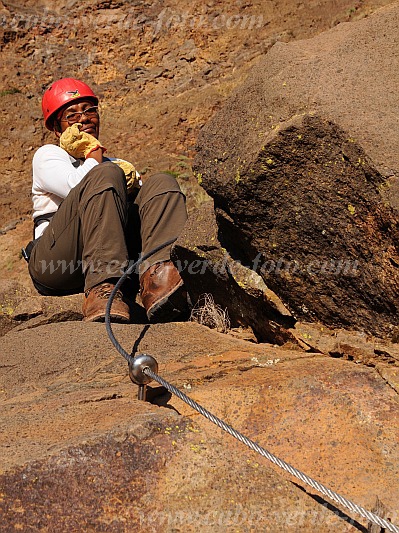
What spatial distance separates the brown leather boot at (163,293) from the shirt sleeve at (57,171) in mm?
1026

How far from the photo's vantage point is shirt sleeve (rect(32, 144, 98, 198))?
17.5ft

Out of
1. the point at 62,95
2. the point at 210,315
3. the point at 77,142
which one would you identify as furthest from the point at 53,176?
the point at 210,315

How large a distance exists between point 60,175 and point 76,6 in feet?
28.1

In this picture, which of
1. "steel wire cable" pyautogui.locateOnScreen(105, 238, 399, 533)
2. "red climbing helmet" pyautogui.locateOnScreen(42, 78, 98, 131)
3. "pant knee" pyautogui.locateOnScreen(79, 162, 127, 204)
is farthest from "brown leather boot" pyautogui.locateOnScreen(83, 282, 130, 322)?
"red climbing helmet" pyautogui.locateOnScreen(42, 78, 98, 131)

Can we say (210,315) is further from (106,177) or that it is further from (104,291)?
(106,177)

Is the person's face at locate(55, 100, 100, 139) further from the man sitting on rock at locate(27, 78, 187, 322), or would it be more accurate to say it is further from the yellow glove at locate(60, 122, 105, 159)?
the yellow glove at locate(60, 122, 105, 159)

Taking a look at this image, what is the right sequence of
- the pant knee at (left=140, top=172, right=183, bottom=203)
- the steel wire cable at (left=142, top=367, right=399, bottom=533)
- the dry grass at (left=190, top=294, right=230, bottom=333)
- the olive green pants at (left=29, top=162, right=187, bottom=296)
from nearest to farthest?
the steel wire cable at (left=142, top=367, right=399, bottom=533)
the dry grass at (left=190, top=294, right=230, bottom=333)
the olive green pants at (left=29, top=162, right=187, bottom=296)
the pant knee at (left=140, top=172, right=183, bottom=203)

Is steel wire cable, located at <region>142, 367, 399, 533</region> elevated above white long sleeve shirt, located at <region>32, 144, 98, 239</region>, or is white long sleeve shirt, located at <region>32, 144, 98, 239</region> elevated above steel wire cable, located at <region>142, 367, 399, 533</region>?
white long sleeve shirt, located at <region>32, 144, 98, 239</region>

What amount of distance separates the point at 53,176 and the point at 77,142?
13.0 inches

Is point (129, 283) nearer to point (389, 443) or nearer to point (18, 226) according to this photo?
point (389, 443)

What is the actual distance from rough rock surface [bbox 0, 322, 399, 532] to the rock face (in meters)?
0.37

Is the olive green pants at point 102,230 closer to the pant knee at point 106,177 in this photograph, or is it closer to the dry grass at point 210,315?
the pant knee at point 106,177

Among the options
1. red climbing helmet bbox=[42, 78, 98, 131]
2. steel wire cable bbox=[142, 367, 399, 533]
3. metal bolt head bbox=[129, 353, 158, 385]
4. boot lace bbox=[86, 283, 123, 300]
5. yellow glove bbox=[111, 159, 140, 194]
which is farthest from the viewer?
red climbing helmet bbox=[42, 78, 98, 131]

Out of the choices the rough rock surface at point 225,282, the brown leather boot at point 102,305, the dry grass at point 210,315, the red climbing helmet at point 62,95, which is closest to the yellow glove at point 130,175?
the red climbing helmet at point 62,95
